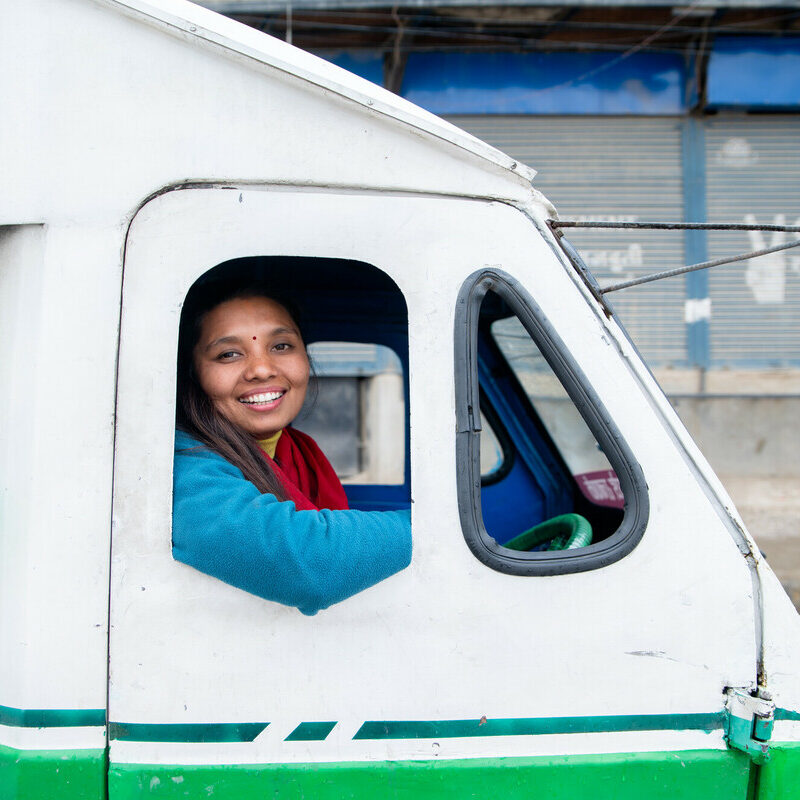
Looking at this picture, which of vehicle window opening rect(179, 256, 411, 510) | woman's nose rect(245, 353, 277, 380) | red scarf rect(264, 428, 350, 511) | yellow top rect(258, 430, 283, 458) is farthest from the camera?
vehicle window opening rect(179, 256, 411, 510)

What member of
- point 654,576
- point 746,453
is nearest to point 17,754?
point 654,576

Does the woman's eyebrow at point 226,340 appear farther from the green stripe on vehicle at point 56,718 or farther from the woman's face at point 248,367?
the green stripe on vehicle at point 56,718

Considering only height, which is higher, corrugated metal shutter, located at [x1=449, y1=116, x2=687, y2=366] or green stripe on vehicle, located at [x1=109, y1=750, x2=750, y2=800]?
corrugated metal shutter, located at [x1=449, y1=116, x2=687, y2=366]

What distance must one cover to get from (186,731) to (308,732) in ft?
0.66

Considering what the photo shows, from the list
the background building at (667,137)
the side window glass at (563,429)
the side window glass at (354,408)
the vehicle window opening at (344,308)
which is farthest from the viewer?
the background building at (667,137)

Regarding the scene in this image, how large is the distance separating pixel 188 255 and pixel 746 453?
7.80m

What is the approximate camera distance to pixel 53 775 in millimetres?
1203

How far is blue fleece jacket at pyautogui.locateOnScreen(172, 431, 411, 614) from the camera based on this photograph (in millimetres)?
1213

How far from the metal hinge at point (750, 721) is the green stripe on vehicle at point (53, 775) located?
1.07m

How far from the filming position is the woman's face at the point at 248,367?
156cm

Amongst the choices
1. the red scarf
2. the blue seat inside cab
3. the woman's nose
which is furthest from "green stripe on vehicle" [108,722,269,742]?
the blue seat inside cab

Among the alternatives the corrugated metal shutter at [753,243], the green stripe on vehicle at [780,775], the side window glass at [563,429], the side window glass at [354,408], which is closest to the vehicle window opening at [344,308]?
the side window glass at [563,429]

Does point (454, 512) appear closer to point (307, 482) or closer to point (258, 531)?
point (258, 531)

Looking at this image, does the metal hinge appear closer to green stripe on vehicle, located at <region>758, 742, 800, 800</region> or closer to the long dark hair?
green stripe on vehicle, located at <region>758, 742, 800, 800</region>
